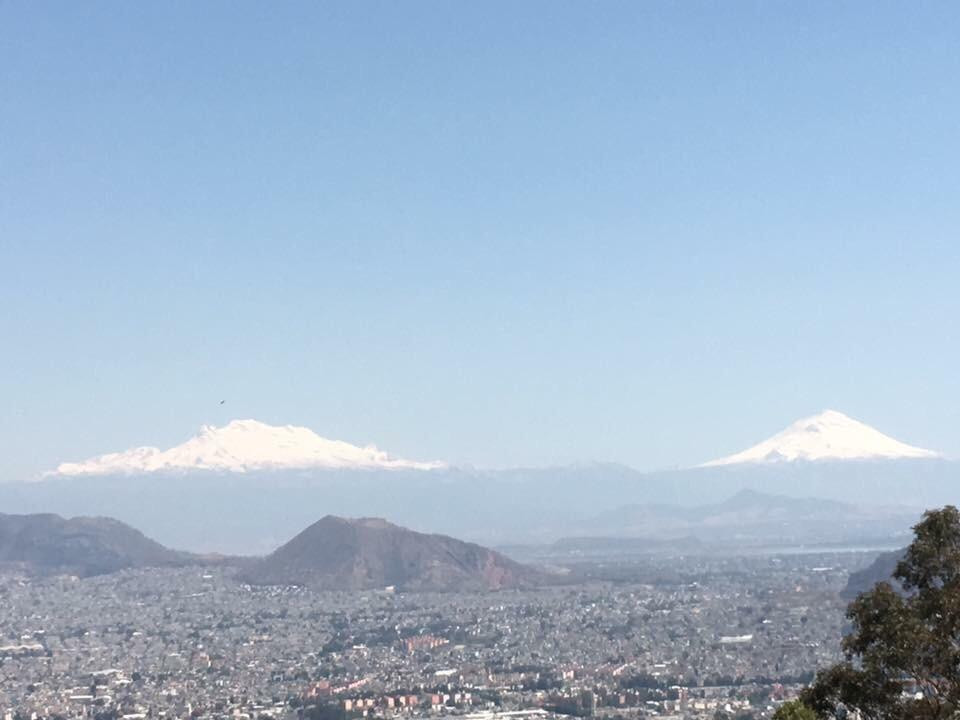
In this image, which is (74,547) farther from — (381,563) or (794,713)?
(794,713)

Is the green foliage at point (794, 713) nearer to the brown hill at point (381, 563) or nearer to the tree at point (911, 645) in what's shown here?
the tree at point (911, 645)

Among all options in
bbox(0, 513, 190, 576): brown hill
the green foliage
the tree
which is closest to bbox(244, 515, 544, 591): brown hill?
bbox(0, 513, 190, 576): brown hill

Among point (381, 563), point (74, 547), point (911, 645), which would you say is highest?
point (74, 547)

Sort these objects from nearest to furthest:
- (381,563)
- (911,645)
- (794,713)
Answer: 1. (794,713)
2. (911,645)
3. (381,563)

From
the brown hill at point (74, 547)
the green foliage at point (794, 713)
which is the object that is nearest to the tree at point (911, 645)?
the green foliage at point (794, 713)

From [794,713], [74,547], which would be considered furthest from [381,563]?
[794,713]

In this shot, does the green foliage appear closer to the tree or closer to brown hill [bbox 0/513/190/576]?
the tree

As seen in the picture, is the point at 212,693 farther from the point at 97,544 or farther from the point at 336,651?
the point at 97,544
